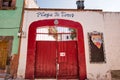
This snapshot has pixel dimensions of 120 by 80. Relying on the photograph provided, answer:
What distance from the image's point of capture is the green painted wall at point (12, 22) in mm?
12102

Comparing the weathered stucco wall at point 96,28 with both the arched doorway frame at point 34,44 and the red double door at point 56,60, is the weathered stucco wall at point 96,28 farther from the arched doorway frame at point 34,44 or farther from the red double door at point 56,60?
the red double door at point 56,60

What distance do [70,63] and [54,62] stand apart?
3.27ft

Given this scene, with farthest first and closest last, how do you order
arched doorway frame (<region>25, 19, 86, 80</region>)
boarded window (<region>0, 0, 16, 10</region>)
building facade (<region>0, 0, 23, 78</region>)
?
boarded window (<region>0, 0, 16, 10</region>) < building facade (<region>0, 0, 23, 78</region>) < arched doorway frame (<region>25, 19, 86, 80</region>)

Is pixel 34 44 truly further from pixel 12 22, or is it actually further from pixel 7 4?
pixel 7 4

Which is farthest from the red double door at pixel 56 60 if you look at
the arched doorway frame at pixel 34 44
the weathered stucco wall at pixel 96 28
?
the weathered stucco wall at pixel 96 28

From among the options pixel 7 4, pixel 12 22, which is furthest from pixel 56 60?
pixel 7 4

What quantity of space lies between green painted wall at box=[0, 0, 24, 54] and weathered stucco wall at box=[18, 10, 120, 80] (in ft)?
1.37

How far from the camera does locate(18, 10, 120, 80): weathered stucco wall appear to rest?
11781 millimetres

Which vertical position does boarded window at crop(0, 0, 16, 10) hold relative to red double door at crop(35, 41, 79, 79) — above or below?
above

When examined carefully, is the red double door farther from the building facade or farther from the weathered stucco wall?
the building facade

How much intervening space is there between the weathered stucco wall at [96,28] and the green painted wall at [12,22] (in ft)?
1.37

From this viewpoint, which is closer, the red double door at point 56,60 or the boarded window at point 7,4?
the red double door at point 56,60

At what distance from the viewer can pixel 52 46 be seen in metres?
12.3

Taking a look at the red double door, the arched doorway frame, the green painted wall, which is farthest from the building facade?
the red double door
